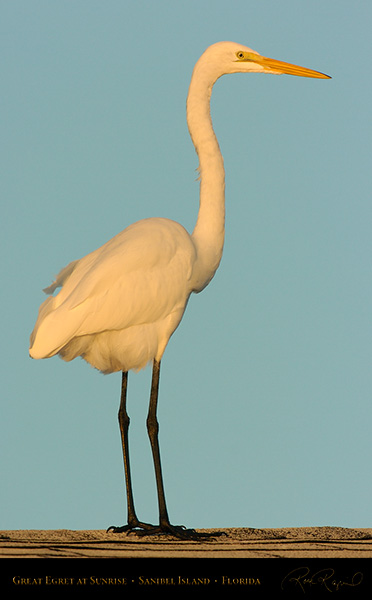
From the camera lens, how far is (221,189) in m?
7.40

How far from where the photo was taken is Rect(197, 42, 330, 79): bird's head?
7.45 m

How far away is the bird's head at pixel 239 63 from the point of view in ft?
24.5

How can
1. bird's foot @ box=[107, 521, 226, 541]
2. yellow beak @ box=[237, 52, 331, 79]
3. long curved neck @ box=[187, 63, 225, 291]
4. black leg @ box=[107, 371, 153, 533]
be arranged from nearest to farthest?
bird's foot @ box=[107, 521, 226, 541], black leg @ box=[107, 371, 153, 533], long curved neck @ box=[187, 63, 225, 291], yellow beak @ box=[237, 52, 331, 79]

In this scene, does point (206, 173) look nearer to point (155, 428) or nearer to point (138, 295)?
point (138, 295)

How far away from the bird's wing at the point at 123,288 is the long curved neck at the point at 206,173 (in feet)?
0.80

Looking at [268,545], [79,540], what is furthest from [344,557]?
[79,540]

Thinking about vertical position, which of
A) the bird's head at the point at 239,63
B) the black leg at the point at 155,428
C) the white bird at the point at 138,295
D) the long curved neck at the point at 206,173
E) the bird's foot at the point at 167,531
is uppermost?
the bird's head at the point at 239,63

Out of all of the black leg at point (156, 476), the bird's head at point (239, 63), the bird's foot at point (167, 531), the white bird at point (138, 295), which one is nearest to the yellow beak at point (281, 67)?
the bird's head at point (239, 63)

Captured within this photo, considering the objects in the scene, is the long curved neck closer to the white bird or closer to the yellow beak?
the white bird

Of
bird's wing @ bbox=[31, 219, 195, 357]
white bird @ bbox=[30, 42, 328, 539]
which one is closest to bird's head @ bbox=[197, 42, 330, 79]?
white bird @ bbox=[30, 42, 328, 539]

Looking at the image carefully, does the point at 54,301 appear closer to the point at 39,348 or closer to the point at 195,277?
the point at 39,348

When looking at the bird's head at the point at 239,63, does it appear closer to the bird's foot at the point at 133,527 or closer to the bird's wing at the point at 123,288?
the bird's wing at the point at 123,288

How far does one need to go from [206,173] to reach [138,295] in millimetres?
1164
